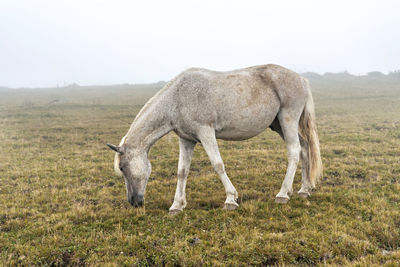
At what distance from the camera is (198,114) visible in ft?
17.7

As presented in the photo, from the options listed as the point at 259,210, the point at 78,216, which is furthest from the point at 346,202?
the point at 78,216

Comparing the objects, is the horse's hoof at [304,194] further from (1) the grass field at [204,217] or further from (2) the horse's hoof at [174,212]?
(2) the horse's hoof at [174,212]

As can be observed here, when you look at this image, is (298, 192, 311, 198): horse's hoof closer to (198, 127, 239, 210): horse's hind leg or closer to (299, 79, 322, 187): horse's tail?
(299, 79, 322, 187): horse's tail

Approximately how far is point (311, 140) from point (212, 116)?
305cm

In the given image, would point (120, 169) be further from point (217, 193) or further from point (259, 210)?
point (259, 210)

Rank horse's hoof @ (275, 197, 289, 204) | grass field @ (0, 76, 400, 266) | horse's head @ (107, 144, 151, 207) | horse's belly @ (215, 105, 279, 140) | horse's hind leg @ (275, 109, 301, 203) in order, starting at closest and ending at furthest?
grass field @ (0, 76, 400, 266), horse's head @ (107, 144, 151, 207), horse's belly @ (215, 105, 279, 140), horse's hoof @ (275, 197, 289, 204), horse's hind leg @ (275, 109, 301, 203)

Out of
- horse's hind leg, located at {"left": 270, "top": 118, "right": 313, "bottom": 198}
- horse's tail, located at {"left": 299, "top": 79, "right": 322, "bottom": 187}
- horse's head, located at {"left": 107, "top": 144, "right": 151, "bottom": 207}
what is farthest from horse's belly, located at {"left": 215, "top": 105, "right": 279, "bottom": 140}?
horse's head, located at {"left": 107, "top": 144, "right": 151, "bottom": 207}

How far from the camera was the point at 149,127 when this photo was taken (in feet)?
18.2

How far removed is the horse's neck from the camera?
5.44m

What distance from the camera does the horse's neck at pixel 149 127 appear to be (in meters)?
5.44

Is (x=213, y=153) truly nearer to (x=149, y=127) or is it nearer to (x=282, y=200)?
(x=149, y=127)

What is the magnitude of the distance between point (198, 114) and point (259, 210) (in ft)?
8.32

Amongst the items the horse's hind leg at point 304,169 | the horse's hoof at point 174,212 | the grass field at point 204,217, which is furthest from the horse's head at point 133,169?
the horse's hind leg at point 304,169

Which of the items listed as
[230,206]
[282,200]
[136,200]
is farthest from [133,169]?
[282,200]
